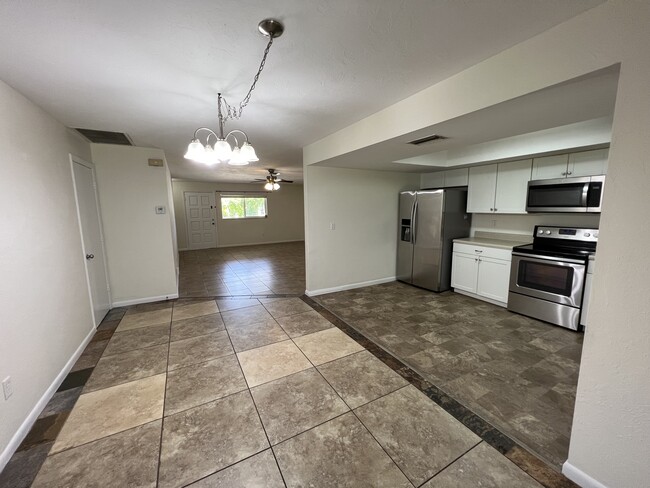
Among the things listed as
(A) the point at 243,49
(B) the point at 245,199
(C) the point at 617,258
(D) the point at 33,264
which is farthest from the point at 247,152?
(B) the point at 245,199

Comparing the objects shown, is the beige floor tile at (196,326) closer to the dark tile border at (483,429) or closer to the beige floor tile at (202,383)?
the beige floor tile at (202,383)

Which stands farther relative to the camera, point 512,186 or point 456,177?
point 456,177

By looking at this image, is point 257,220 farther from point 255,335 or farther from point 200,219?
point 255,335

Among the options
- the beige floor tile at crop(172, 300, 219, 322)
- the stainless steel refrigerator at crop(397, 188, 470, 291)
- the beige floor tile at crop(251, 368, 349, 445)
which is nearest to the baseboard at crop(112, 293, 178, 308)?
the beige floor tile at crop(172, 300, 219, 322)

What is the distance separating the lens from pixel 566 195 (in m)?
3.16

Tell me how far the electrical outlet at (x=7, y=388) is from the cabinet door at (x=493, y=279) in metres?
4.89

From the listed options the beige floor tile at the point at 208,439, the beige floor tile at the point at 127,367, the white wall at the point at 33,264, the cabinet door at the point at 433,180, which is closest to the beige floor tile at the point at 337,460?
the beige floor tile at the point at 208,439

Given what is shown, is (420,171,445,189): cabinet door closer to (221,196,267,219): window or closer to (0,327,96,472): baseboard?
(0,327,96,472): baseboard

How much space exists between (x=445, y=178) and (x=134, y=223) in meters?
5.08

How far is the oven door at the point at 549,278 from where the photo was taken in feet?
9.79

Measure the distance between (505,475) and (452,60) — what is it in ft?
7.95

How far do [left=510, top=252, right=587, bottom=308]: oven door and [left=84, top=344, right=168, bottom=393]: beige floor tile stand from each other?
4188mm

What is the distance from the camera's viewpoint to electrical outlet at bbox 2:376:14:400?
163 centimetres

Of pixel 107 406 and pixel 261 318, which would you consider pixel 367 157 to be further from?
pixel 107 406
